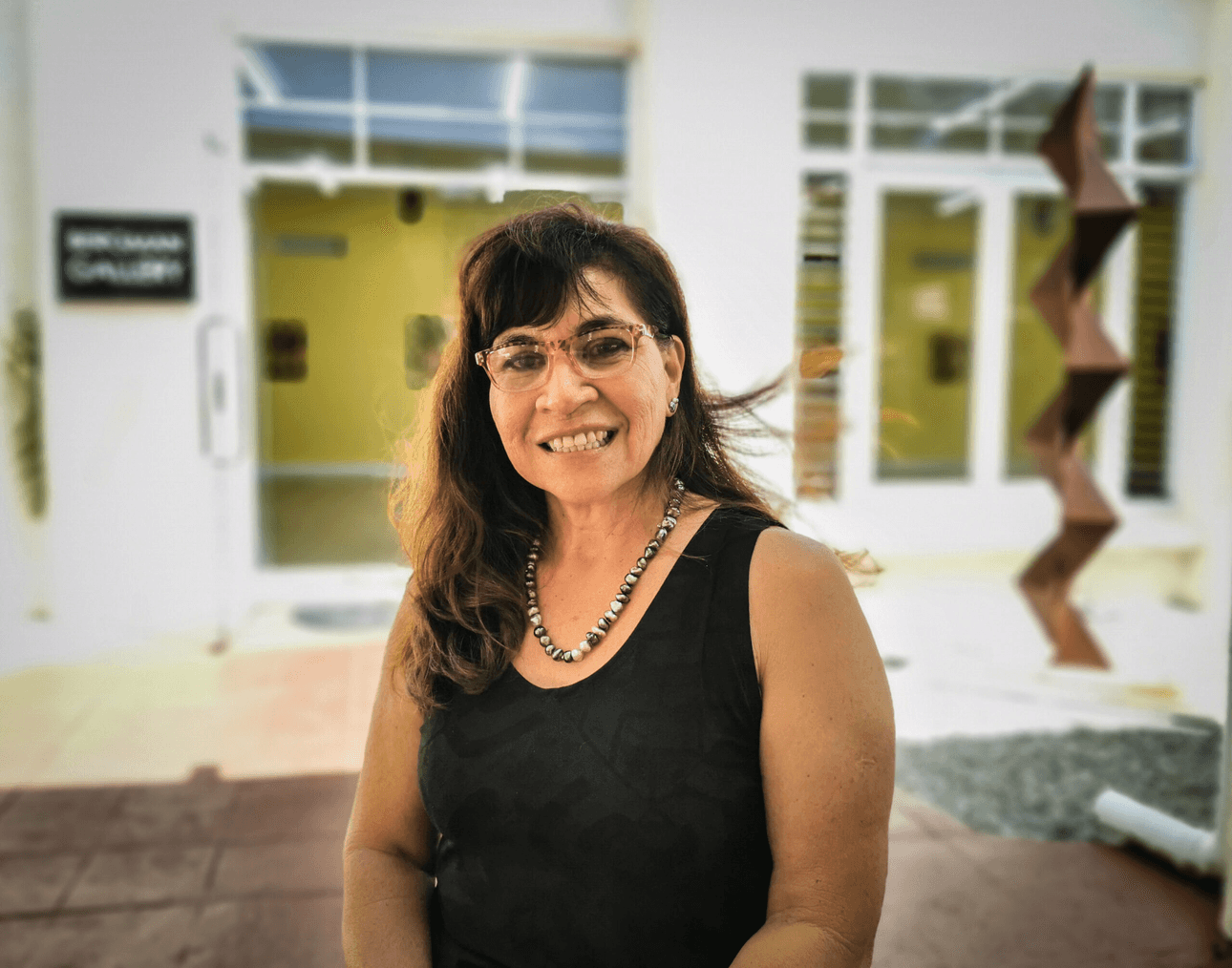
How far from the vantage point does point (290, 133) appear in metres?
5.41

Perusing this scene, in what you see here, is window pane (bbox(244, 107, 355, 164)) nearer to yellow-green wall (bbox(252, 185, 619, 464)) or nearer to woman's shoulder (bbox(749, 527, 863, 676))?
woman's shoulder (bbox(749, 527, 863, 676))

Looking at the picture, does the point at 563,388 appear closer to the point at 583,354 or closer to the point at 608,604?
the point at 583,354

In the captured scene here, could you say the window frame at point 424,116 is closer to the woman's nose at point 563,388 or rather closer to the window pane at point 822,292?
the window pane at point 822,292

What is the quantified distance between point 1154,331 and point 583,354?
635 centimetres

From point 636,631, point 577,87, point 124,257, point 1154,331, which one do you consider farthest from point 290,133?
point 1154,331

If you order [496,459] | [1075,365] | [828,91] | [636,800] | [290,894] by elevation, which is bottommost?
[290,894]

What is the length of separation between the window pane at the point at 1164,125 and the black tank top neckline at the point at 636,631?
6346 millimetres

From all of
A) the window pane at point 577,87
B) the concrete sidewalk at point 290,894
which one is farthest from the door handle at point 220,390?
the concrete sidewalk at point 290,894

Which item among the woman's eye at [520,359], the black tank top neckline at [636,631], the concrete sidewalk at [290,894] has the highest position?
the woman's eye at [520,359]


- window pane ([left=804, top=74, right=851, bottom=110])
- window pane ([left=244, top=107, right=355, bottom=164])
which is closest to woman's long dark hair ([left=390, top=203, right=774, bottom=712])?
window pane ([left=244, top=107, right=355, bottom=164])

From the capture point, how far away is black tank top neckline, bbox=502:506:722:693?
1.17m

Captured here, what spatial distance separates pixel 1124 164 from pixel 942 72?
1.41m

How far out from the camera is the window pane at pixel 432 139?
5.68 meters

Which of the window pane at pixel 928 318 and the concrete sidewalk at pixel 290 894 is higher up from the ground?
the window pane at pixel 928 318
